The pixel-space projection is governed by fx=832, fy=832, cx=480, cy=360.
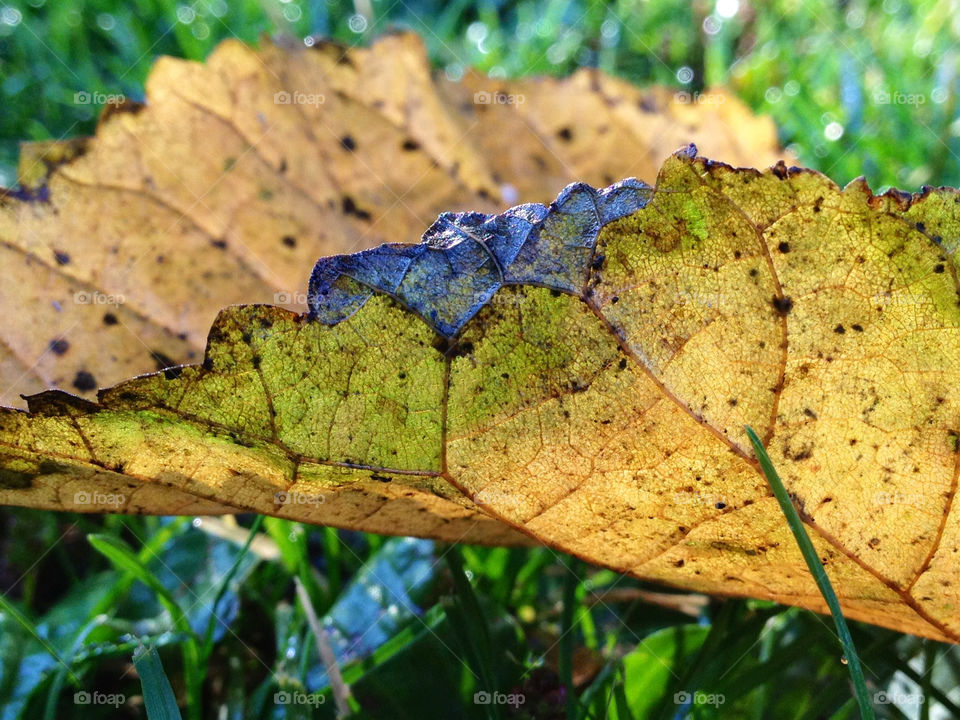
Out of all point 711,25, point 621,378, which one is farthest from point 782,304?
point 711,25

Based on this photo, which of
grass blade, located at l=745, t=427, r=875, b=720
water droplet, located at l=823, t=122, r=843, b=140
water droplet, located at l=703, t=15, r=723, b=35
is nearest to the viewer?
grass blade, located at l=745, t=427, r=875, b=720

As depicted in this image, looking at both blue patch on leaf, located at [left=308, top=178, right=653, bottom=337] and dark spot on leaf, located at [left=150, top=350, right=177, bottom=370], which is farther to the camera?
dark spot on leaf, located at [left=150, top=350, right=177, bottom=370]

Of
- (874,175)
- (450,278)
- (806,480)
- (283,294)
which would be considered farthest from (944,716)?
(874,175)

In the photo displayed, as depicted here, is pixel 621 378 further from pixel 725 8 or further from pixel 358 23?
pixel 725 8

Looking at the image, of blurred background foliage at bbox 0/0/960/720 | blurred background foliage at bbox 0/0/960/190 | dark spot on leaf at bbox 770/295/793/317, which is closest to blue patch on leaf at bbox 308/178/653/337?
dark spot on leaf at bbox 770/295/793/317

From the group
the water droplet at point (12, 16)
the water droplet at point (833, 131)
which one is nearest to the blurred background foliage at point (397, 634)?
the water droplet at point (833, 131)

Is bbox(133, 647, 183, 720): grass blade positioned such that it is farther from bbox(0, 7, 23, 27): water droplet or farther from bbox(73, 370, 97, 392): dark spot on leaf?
bbox(0, 7, 23, 27): water droplet

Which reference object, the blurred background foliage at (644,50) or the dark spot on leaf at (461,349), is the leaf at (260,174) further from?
the dark spot on leaf at (461,349)
